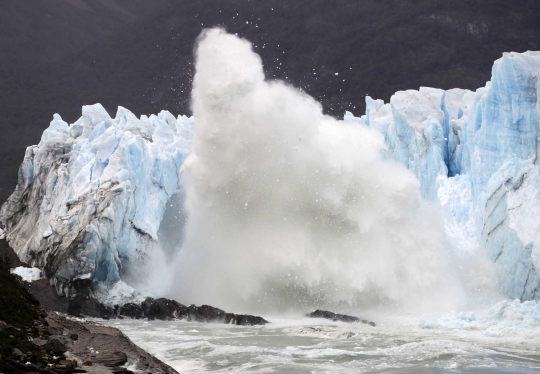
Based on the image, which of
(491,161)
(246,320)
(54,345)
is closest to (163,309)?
(246,320)

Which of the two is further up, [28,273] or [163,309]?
[28,273]

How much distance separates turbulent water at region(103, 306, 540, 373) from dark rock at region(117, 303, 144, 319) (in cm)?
157

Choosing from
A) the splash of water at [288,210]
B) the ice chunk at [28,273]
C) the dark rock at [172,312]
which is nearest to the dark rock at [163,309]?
the dark rock at [172,312]

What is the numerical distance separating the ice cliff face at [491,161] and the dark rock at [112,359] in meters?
13.5

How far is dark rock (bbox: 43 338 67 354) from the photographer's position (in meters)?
16.7

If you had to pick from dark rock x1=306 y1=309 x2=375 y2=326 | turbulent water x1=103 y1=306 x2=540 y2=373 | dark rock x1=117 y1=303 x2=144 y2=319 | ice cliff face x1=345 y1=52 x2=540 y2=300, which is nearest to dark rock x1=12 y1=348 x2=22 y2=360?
turbulent water x1=103 y1=306 x2=540 y2=373

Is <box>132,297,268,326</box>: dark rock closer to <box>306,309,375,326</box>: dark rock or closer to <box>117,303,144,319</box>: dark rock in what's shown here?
<box>117,303,144,319</box>: dark rock

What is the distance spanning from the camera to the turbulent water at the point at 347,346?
1858 centimetres

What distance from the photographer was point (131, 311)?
28.9 metres

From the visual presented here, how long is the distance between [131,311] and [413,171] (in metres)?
12.7

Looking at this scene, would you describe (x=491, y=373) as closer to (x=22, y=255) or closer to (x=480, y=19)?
(x=22, y=255)

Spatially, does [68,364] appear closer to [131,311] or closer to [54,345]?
[54,345]

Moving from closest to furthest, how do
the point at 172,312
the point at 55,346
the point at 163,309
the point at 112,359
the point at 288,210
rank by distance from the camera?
the point at 55,346 → the point at 112,359 → the point at 172,312 → the point at 163,309 → the point at 288,210

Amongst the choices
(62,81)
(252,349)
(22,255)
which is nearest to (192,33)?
(62,81)
